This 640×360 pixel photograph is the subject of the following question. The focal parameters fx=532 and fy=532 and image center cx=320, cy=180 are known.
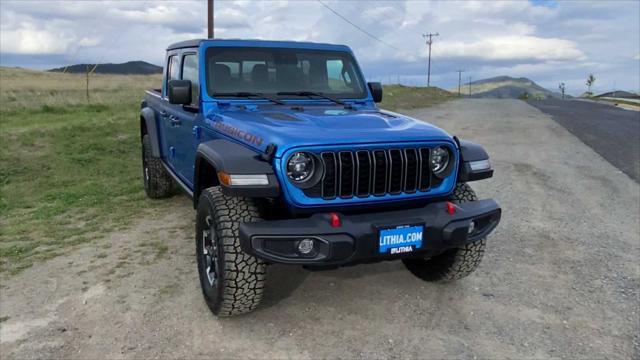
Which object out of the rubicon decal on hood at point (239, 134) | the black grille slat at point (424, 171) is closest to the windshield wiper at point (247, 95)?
the rubicon decal on hood at point (239, 134)

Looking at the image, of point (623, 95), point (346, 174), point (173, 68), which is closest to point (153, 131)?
point (173, 68)

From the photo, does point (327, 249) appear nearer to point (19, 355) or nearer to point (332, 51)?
point (19, 355)

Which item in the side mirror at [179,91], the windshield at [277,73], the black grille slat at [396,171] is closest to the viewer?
the black grille slat at [396,171]

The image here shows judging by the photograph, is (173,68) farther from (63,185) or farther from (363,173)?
(63,185)

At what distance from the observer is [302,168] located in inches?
128

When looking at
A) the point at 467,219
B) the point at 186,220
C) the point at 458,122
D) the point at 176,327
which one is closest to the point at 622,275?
the point at 467,219

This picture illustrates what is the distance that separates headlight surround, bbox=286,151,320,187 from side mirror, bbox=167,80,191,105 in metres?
1.49

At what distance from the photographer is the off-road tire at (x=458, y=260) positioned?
3.88 m

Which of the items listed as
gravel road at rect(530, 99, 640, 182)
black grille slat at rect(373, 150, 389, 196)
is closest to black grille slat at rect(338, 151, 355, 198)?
black grille slat at rect(373, 150, 389, 196)

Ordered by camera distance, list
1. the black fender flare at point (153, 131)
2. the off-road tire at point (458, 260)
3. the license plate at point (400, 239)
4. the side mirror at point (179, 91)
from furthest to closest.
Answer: the black fender flare at point (153, 131) → the side mirror at point (179, 91) → the off-road tire at point (458, 260) → the license plate at point (400, 239)

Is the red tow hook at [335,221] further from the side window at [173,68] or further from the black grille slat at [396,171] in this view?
the side window at [173,68]

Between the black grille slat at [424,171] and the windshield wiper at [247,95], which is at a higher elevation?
the windshield wiper at [247,95]

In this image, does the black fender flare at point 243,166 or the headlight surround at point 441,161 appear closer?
the black fender flare at point 243,166

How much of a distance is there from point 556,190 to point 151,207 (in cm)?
543
